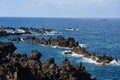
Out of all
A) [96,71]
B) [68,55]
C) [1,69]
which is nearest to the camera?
[1,69]

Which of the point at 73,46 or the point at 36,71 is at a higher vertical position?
the point at 36,71

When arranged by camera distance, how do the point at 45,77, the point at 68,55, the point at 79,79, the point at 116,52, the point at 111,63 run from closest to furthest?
the point at 45,77, the point at 79,79, the point at 111,63, the point at 68,55, the point at 116,52

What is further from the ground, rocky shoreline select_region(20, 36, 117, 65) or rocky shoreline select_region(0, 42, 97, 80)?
rocky shoreline select_region(0, 42, 97, 80)

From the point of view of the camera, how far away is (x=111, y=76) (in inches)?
2719

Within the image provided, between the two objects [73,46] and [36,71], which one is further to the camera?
[73,46]

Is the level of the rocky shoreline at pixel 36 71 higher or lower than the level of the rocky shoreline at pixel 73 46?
higher

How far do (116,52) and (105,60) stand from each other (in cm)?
2024

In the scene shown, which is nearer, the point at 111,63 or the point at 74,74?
the point at 74,74

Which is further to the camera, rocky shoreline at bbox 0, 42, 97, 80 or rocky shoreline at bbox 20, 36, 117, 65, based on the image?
rocky shoreline at bbox 20, 36, 117, 65

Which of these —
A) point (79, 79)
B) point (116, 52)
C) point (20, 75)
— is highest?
point (20, 75)

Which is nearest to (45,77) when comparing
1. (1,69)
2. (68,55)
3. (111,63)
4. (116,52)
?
(1,69)

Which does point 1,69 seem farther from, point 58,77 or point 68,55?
point 68,55

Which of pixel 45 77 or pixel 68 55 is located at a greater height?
pixel 45 77

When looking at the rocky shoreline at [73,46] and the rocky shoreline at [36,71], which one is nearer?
the rocky shoreline at [36,71]
